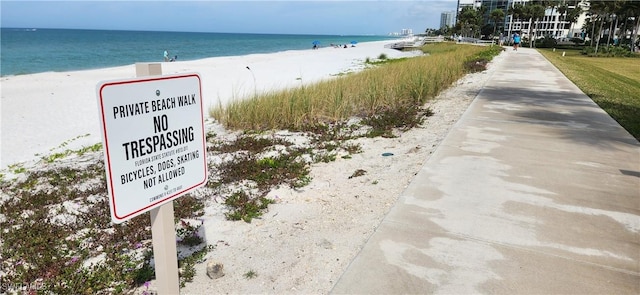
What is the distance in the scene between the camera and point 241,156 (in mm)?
6086

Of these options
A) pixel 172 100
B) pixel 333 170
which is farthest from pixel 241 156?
pixel 172 100

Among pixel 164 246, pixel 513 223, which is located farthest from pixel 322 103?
pixel 164 246

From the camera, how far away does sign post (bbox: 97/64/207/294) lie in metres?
1.78

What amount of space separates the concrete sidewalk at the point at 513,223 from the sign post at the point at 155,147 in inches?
45.5

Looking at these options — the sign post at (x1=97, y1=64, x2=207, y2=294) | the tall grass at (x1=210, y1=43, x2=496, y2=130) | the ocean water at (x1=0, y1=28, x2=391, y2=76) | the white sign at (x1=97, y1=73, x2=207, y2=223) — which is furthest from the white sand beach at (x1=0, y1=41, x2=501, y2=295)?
the ocean water at (x1=0, y1=28, x2=391, y2=76)

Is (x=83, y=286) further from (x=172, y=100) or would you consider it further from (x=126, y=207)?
(x=172, y=100)

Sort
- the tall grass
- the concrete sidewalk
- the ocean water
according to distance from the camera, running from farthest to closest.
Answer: the ocean water, the tall grass, the concrete sidewalk

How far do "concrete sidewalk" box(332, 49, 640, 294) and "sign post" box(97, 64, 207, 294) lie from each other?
1157mm

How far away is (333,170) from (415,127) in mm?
2825

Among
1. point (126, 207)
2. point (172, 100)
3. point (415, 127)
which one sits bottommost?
point (415, 127)

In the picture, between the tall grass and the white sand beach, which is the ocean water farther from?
the white sand beach

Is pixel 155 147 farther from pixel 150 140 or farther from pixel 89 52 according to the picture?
pixel 89 52

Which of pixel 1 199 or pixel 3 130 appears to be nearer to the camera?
pixel 1 199

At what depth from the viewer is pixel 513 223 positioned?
11.5ft
